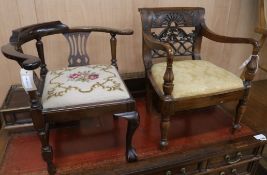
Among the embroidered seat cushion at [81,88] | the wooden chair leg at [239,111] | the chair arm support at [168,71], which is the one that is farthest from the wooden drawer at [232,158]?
the embroidered seat cushion at [81,88]

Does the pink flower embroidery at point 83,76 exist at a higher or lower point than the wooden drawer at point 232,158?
higher

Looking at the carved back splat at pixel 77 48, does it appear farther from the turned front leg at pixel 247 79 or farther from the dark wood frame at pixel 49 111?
the turned front leg at pixel 247 79

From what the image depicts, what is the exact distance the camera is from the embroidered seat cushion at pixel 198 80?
1229 millimetres

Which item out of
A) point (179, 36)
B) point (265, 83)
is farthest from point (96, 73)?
point (265, 83)

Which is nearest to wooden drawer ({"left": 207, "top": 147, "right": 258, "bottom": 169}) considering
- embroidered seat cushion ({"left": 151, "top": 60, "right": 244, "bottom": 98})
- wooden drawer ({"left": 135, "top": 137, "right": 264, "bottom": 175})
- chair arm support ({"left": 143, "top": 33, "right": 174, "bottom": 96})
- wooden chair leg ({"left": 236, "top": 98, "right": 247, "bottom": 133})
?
wooden drawer ({"left": 135, "top": 137, "right": 264, "bottom": 175})

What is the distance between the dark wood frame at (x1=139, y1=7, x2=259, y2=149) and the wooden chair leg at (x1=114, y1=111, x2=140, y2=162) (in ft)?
0.52

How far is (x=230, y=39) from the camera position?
140cm

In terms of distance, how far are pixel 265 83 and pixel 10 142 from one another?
2174mm

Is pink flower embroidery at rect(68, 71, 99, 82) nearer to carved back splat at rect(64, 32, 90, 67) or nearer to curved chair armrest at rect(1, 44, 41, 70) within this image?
carved back splat at rect(64, 32, 90, 67)

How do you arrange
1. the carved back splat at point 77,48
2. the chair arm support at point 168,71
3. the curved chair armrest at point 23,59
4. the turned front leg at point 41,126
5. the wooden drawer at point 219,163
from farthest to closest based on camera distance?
the carved back splat at point 77,48
the wooden drawer at point 219,163
the chair arm support at point 168,71
the turned front leg at point 41,126
the curved chair armrest at point 23,59

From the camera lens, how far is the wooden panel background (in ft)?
Result: 4.95

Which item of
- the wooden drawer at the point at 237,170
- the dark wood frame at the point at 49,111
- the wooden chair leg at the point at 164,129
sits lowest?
the wooden drawer at the point at 237,170

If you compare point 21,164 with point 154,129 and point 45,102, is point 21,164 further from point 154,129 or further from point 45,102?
point 154,129

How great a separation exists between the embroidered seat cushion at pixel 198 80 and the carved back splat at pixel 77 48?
1.36 ft
